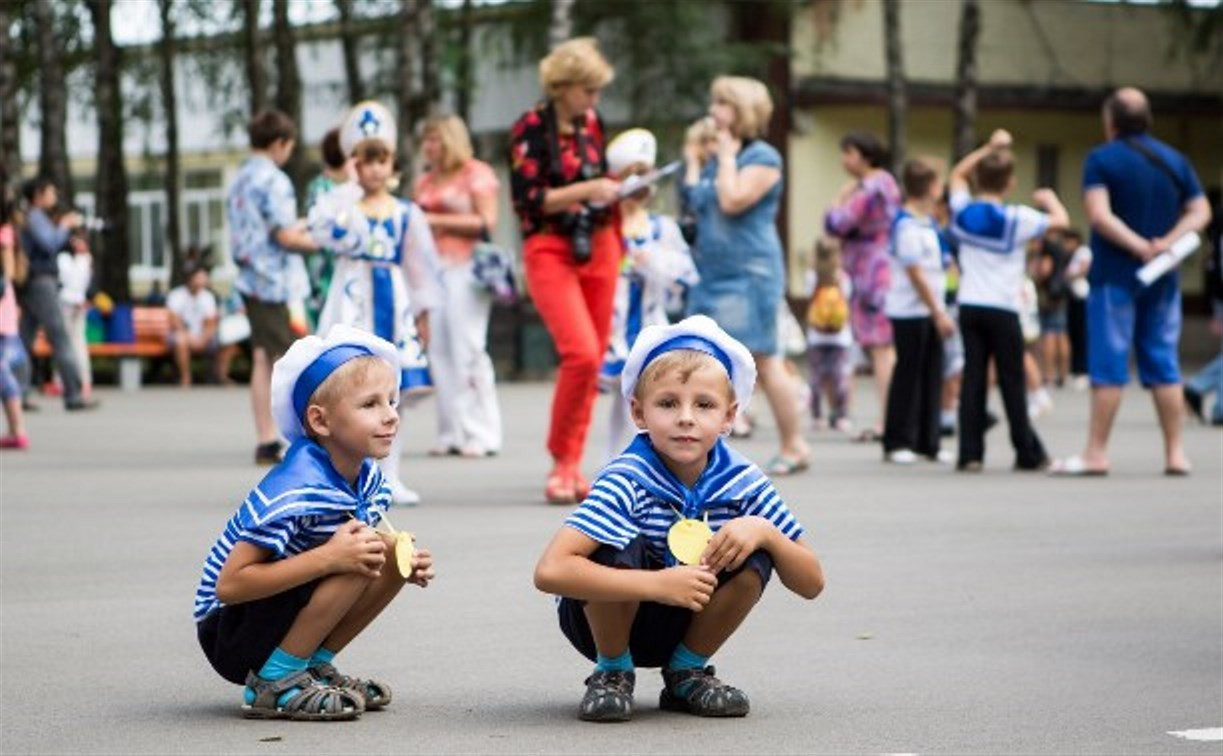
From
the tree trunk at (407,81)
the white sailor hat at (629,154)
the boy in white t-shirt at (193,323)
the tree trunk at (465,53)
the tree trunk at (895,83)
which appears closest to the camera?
the white sailor hat at (629,154)

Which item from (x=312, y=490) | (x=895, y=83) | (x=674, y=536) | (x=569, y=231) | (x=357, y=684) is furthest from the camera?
(x=895, y=83)

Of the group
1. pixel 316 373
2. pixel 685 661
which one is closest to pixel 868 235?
pixel 685 661

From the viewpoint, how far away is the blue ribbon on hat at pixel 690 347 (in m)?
6.60

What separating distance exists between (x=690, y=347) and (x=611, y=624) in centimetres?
70

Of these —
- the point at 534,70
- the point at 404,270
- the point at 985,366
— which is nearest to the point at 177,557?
the point at 404,270

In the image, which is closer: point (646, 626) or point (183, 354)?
point (646, 626)

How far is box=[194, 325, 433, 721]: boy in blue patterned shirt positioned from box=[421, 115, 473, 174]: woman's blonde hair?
9396 mm

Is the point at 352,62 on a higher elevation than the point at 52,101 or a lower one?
higher

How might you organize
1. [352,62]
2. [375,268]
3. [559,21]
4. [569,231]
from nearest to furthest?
1. [569,231]
2. [375,268]
3. [559,21]
4. [352,62]

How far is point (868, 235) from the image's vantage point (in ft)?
60.0

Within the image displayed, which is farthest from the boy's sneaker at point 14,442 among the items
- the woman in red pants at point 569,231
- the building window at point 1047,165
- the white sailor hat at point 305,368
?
the building window at point 1047,165

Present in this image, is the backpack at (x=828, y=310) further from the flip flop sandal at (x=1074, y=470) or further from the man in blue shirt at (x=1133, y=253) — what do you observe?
the man in blue shirt at (x=1133, y=253)

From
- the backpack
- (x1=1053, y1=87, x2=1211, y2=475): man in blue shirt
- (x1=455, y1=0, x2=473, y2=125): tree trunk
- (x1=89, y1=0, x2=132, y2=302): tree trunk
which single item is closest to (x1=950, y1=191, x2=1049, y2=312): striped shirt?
(x1=1053, y1=87, x2=1211, y2=475): man in blue shirt

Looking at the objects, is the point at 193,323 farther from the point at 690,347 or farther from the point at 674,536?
the point at 674,536
